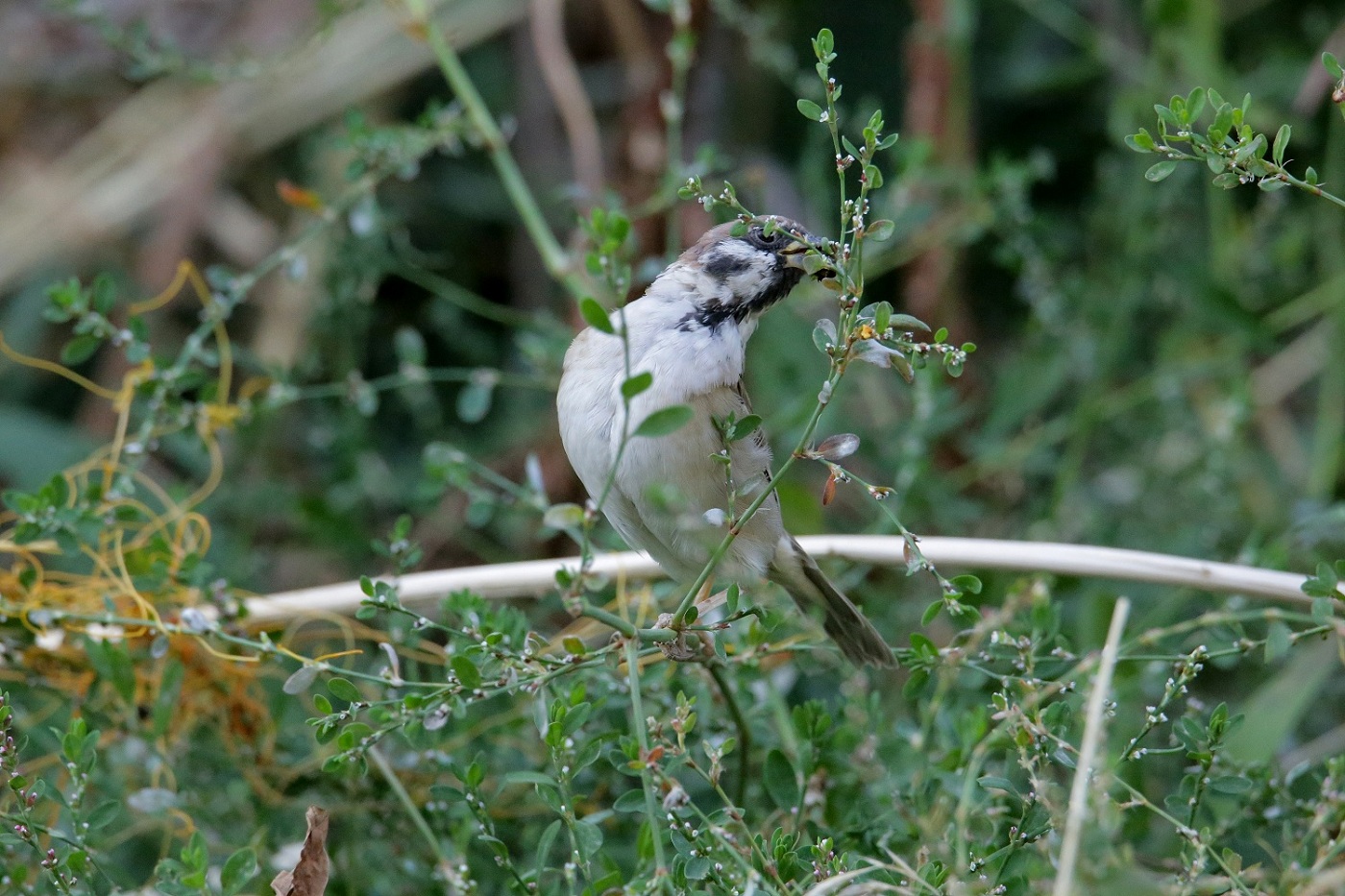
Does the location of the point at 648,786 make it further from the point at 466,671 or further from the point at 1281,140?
the point at 1281,140

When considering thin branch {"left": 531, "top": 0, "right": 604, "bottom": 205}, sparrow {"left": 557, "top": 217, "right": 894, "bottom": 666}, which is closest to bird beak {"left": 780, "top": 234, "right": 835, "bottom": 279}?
sparrow {"left": 557, "top": 217, "right": 894, "bottom": 666}

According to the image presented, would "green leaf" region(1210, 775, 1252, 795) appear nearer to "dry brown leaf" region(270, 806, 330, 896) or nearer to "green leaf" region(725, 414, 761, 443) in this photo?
"green leaf" region(725, 414, 761, 443)

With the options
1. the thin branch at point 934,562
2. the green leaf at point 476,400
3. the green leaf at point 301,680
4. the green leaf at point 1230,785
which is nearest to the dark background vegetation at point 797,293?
the green leaf at point 476,400

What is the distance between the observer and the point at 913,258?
3621 mm

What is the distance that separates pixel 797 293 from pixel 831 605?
1105 millimetres

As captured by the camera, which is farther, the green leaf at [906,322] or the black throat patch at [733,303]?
the black throat patch at [733,303]

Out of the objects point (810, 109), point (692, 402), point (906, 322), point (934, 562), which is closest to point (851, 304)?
point (906, 322)

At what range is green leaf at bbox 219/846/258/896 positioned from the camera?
63.9 inches

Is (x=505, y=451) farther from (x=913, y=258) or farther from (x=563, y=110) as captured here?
(x=913, y=258)

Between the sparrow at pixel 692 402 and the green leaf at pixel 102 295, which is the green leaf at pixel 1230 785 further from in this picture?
the green leaf at pixel 102 295

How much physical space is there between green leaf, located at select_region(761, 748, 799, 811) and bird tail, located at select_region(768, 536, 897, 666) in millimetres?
443

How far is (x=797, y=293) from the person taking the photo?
128 inches

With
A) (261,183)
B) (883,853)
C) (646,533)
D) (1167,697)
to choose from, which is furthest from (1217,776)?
(261,183)

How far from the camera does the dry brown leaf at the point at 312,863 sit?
5.55ft
